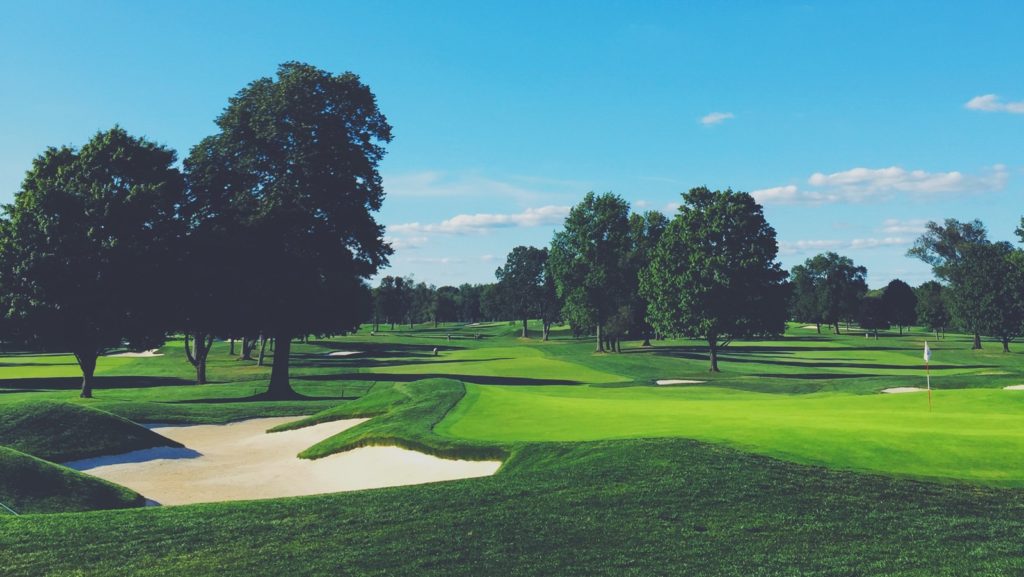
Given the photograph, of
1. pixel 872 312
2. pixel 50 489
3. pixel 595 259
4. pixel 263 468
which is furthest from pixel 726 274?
pixel 872 312

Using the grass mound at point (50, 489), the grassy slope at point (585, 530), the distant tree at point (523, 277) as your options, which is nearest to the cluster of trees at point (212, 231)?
the grass mound at point (50, 489)

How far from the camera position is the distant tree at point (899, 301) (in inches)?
6043

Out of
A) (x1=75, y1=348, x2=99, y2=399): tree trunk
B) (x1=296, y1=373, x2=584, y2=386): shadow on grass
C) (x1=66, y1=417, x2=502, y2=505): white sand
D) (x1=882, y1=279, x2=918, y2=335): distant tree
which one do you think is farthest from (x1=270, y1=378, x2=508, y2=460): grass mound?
(x1=882, y1=279, x2=918, y2=335): distant tree

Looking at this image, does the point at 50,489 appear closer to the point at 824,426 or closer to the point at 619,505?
the point at 619,505

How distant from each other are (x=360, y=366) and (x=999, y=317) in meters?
72.7

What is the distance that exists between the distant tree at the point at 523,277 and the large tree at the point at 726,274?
259 ft

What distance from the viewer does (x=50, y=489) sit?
53.3 feet

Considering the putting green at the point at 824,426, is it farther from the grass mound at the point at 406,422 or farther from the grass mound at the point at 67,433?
the grass mound at the point at 67,433

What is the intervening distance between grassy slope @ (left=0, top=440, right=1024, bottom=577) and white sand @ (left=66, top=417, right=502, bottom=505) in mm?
4456

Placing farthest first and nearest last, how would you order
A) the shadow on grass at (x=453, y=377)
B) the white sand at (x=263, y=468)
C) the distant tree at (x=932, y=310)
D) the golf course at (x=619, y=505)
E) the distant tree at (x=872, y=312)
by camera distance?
the distant tree at (x=872, y=312)
the distant tree at (x=932, y=310)
the shadow on grass at (x=453, y=377)
the white sand at (x=263, y=468)
the golf course at (x=619, y=505)

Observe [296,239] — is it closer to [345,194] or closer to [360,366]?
[345,194]

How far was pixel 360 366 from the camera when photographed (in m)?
70.0

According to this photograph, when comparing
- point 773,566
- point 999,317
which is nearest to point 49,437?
point 773,566

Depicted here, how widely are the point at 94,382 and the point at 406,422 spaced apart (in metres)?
43.3
